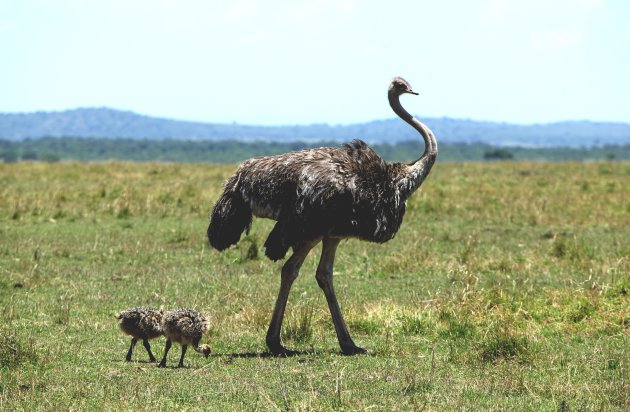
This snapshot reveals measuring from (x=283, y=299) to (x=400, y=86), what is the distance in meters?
2.58

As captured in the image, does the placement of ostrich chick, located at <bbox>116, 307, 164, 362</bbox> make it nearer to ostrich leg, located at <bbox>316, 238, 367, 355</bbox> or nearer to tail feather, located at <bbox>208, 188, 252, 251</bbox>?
tail feather, located at <bbox>208, 188, 252, 251</bbox>

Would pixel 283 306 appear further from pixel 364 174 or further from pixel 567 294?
pixel 567 294

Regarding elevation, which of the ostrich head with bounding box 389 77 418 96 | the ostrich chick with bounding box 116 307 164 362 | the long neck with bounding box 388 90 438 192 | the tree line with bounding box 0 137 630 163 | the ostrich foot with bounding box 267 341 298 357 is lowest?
the tree line with bounding box 0 137 630 163

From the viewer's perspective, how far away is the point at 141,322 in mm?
8633

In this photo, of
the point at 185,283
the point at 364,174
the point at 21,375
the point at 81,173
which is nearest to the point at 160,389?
the point at 21,375

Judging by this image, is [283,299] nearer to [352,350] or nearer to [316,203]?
Answer: [352,350]

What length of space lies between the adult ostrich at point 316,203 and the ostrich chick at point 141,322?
3.85 ft

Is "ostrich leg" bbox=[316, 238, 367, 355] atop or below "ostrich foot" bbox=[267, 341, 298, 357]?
atop

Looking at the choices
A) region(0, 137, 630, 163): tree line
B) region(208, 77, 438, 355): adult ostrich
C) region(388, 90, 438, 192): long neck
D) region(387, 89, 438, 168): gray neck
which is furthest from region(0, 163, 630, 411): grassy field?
region(0, 137, 630, 163): tree line

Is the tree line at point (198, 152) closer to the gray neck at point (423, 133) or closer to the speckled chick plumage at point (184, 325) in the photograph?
the gray neck at point (423, 133)

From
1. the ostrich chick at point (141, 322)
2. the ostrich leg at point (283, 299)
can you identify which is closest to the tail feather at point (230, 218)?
the ostrich leg at point (283, 299)

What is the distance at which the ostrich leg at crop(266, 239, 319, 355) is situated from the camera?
9375 millimetres

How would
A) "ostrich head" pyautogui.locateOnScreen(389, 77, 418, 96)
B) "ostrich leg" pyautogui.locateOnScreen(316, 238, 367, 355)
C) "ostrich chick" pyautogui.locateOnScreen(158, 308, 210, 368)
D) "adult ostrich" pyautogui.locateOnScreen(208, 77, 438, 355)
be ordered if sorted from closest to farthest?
1. "ostrich chick" pyautogui.locateOnScreen(158, 308, 210, 368)
2. "adult ostrich" pyautogui.locateOnScreen(208, 77, 438, 355)
3. "ostrich leg" pyautogui.locateOnScreen(316, 238, 367, 355)
4. "ostrich head" pyautogui.locateOnScreen(389, 77, 418, 96)

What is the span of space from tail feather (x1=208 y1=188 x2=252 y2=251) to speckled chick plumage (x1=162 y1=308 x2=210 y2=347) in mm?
1308
